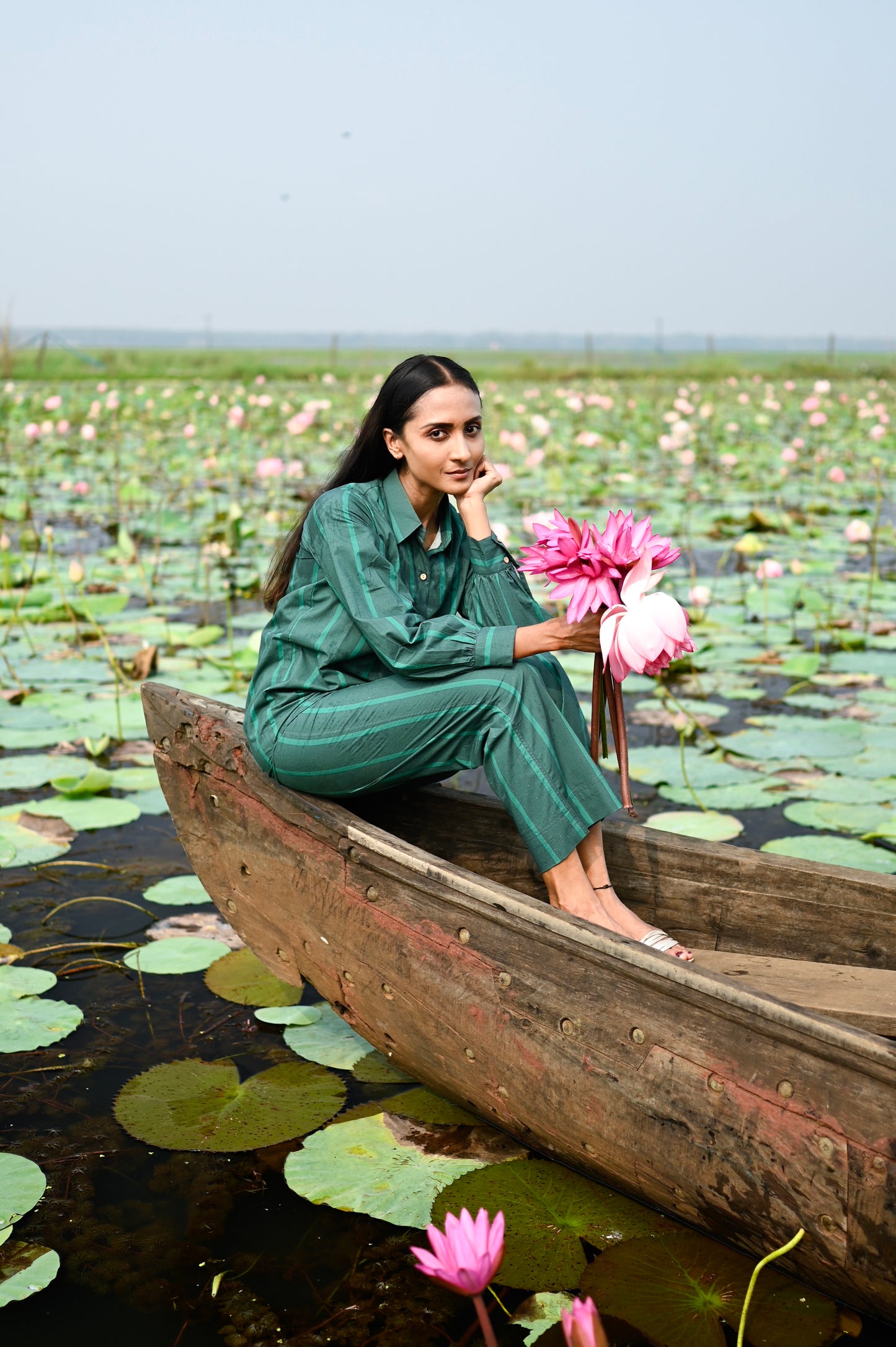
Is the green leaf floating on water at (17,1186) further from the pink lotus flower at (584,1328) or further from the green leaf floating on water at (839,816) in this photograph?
the green leaf floating on water at (839,816)

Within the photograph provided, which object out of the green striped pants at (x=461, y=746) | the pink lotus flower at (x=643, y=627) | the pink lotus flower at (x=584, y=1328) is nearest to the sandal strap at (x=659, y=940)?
the green striped pants at (x=461, y=746)

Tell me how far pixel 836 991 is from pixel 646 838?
0.40m

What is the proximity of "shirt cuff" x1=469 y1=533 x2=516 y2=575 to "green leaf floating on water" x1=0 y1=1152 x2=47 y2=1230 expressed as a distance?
3.83 ft

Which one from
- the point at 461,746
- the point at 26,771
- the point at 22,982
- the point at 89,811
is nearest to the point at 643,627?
the point at 461,746

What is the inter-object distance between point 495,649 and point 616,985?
0.54m

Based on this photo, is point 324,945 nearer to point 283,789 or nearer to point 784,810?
point 283,789

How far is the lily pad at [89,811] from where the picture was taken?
297 centimetres

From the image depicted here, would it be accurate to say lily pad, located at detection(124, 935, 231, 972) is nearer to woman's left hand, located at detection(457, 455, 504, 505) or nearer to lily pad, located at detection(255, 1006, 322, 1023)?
lily pad, located at detection(255, 1006, 322, 1023)

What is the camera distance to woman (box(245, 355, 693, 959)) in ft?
5.92

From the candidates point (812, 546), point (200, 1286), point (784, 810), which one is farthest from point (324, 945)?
point (812, 546)

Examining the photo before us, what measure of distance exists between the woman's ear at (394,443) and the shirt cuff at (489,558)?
0.66ft

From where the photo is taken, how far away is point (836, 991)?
5.66 feet

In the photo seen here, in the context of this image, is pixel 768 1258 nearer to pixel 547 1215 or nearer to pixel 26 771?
pixel 547 1215

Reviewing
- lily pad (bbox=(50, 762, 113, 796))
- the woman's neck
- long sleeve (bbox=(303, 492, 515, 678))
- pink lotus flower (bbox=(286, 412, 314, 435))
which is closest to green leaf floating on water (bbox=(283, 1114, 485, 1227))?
long sleeve (bbox=(303, 492, 515, 678))
